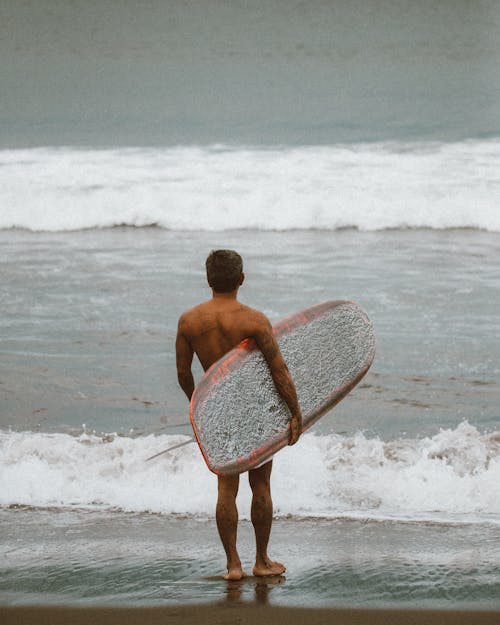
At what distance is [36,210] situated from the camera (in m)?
13.2

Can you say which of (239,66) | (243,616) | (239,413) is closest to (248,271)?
(239,413)

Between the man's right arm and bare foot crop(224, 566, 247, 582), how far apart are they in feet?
1.29

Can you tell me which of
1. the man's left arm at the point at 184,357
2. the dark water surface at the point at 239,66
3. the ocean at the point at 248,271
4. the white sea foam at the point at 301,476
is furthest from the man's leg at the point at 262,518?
the dark water surface at the point at 239,66

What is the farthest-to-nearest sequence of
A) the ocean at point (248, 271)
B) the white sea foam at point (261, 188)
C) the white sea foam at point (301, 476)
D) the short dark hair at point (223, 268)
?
the white sea foam at point (261, 188)
the white sea foam at point (301, 476)
the ocean at point (248, 271)
the short dark hair at point (223, 268)

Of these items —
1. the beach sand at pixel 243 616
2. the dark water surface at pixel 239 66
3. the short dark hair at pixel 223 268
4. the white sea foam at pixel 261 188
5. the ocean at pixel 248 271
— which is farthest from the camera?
the dark water surface at pixel 239 66

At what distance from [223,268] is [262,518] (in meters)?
0.75

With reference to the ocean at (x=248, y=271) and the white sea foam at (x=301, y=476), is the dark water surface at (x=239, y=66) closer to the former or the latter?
the ocean at (x=248, y=271)

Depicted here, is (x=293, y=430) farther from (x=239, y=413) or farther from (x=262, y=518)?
(x=262, y=518)

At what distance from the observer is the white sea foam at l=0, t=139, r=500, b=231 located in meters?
12.5

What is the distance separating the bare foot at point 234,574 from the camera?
94.3 inches

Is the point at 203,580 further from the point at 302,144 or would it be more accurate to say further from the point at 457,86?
the point at 457,86

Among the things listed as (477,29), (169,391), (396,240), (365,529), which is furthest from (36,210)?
(477,29)

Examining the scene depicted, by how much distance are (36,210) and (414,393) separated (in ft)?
31.1

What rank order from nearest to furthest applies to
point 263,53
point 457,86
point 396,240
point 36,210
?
point 396,240 < point 36,210 < point 457,86 < point 263,53
